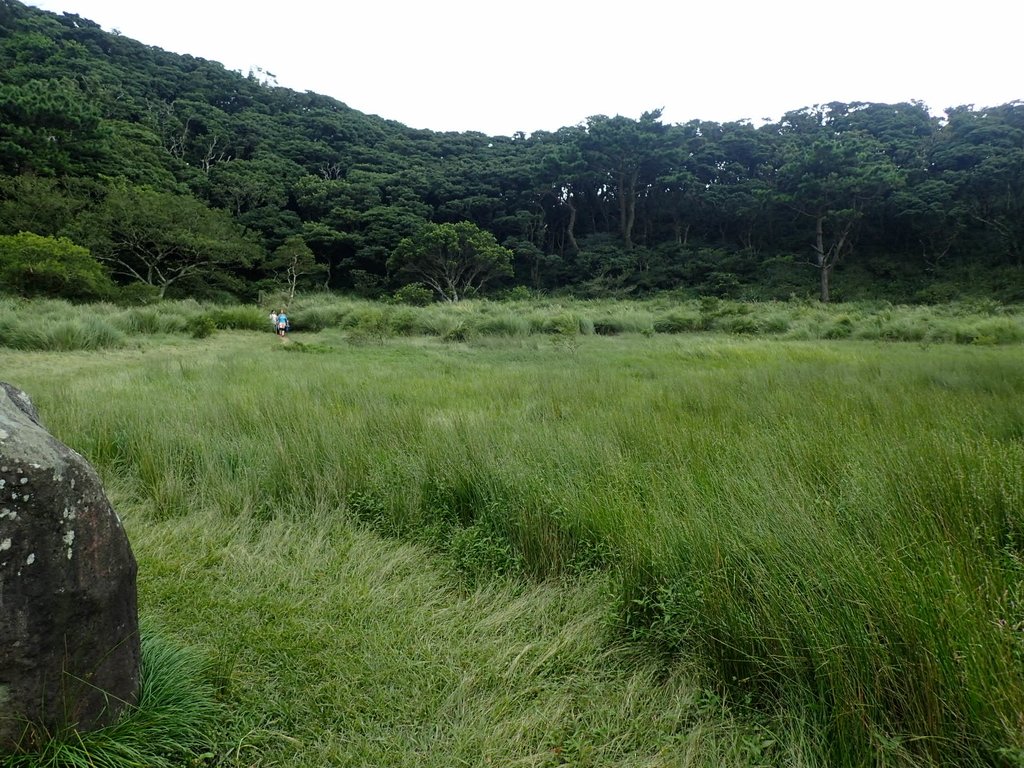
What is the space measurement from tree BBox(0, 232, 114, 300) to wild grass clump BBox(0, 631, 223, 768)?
2488 cm

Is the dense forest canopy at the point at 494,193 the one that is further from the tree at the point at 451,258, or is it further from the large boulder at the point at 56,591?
the large boulder at the point at 56,591

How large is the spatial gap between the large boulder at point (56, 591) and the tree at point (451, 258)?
103 feet

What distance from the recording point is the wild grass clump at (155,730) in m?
1.29

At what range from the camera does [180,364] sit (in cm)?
886

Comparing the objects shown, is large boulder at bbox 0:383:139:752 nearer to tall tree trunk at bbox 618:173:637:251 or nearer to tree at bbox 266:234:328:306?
tree at bbox 266:234:328:306

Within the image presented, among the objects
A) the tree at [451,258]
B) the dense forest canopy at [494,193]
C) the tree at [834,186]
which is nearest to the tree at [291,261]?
the dense forest canopy at [494,193]

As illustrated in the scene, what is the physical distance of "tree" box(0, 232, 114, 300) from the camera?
19.2m

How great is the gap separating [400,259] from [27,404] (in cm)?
3459

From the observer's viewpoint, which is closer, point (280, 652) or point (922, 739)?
point (922, 739)

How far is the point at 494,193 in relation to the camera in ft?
151

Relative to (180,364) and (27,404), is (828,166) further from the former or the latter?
(27,404)

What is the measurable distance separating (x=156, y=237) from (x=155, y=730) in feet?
111

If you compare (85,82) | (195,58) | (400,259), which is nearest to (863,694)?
(400,259)

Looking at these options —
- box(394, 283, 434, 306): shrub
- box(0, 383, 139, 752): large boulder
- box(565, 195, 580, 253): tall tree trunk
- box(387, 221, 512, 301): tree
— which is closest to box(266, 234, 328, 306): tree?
box(387, 221, 512, 301): tree
